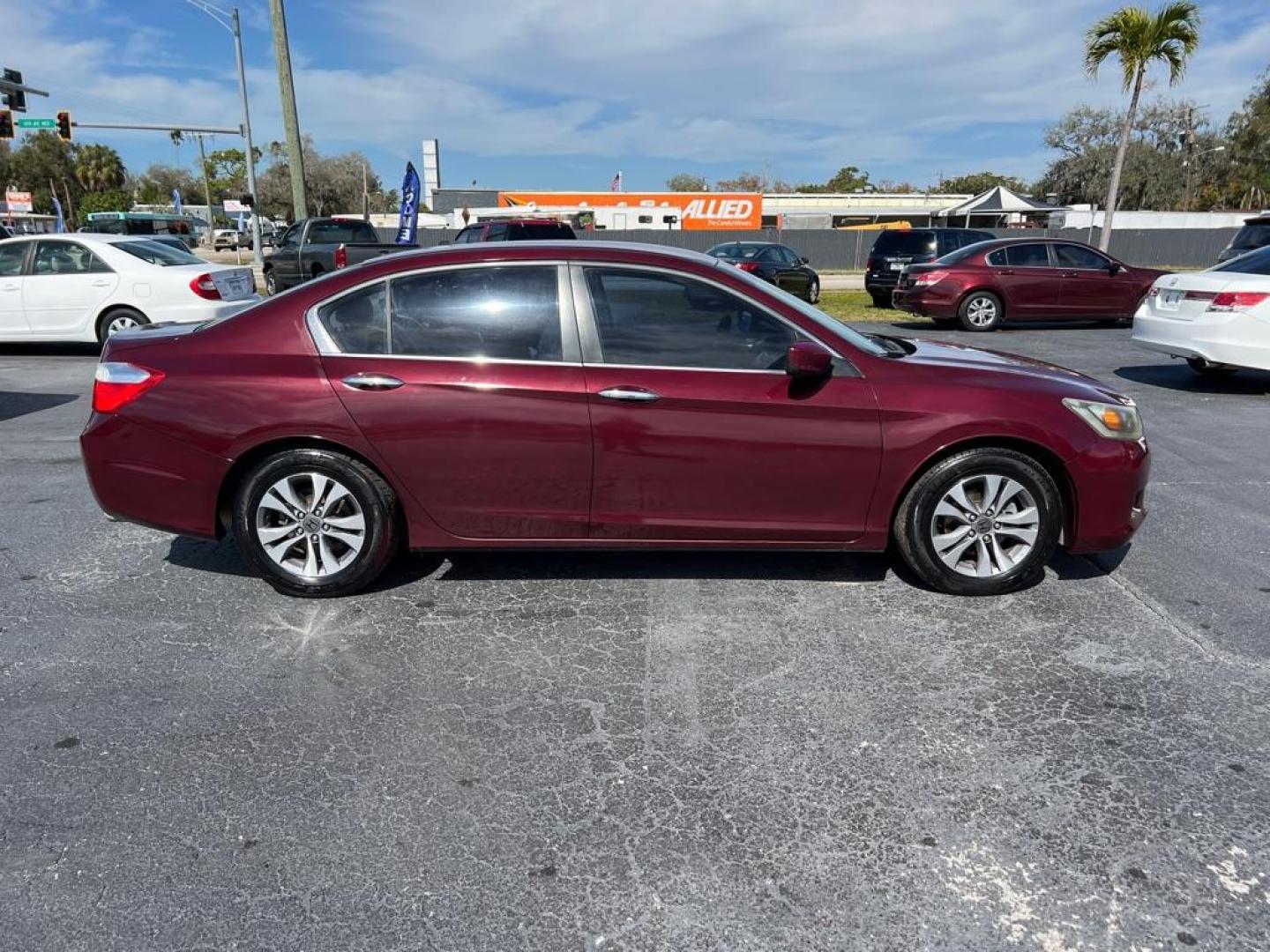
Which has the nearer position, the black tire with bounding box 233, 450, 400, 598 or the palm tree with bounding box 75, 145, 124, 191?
the black tire with bounding box 233, 450, 400, 598

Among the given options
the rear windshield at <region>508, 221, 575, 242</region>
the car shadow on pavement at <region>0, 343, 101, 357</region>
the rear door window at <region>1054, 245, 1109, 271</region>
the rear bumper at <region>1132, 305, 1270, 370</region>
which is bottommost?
the car shadow on pavement at <region>0, 343, 101, 357</region>

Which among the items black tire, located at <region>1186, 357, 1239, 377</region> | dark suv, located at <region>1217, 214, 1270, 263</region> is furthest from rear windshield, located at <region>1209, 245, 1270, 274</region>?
dark suv, located at <region>1217, 214, 1270, 263</region>

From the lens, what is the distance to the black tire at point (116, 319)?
35.7 feet

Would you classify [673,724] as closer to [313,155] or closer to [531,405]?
[531,405]

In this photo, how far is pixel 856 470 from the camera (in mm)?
3850

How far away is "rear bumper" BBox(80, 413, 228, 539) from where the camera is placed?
3.88 metres

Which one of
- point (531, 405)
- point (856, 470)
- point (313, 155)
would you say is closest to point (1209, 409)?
point (856, 470)

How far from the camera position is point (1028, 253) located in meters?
14.2

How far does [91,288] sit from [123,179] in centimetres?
10604

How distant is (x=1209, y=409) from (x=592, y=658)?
7433 millimetres

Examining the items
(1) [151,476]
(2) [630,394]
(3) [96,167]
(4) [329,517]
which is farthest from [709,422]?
(3) [96,167]

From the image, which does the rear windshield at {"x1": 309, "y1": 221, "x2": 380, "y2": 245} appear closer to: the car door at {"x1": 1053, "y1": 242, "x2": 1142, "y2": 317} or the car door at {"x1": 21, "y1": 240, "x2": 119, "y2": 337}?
the car door at {"x1": 21, "y1": 240, "x2": 119, "y2": 337}

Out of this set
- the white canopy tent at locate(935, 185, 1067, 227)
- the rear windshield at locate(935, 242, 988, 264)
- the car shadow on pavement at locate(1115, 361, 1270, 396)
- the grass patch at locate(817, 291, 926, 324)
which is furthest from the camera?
the white canopy tent at locate(935, 185, 1067, 227)

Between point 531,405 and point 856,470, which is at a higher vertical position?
point 531,405
